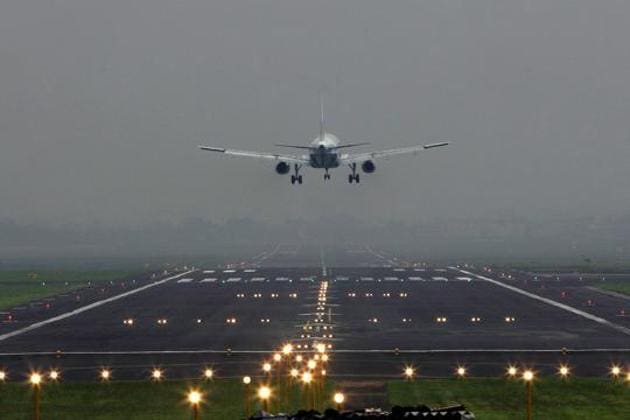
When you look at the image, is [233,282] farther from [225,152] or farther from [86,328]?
[86,328]

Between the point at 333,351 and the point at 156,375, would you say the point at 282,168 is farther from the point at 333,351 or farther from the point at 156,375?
the point at 156,375

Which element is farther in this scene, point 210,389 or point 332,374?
point 332,374

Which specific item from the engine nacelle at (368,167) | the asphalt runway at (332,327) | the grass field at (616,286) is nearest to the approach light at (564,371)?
the asphalt runway at (332,327)

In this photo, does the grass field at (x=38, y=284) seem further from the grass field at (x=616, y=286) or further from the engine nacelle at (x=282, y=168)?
the grass field at (x=616, y=286)

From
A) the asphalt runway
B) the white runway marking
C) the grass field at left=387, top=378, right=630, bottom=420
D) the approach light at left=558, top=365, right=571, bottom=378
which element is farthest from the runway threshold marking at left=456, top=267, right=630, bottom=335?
the grass field at left=387, top=378, right=630, bottom=420

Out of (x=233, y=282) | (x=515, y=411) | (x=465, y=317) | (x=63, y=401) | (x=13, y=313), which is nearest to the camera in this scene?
(x=515, y=411)

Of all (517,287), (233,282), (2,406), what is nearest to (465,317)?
(517,287)

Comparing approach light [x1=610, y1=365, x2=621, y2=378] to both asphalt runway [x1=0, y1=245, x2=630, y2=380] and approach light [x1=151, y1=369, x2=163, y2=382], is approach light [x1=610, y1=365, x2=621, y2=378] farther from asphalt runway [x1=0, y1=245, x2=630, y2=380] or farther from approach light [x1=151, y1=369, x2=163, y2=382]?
approach light [x1=151, y1=369, x2=163, y2=382]
